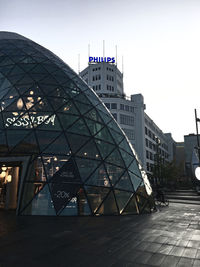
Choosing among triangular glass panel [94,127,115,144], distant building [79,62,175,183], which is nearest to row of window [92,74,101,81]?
distant building [79,62,175,183]

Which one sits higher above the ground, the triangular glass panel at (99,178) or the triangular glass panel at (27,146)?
the triangular glass panel at (27,146)

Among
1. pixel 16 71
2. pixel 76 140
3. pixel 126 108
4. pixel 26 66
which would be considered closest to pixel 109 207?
pixel 76 140

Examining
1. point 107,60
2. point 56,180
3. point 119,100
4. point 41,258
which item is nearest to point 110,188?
point 56,180

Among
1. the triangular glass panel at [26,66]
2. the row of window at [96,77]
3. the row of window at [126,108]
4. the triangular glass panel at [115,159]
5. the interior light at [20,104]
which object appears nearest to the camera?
the triangular glass panel at [115,159]

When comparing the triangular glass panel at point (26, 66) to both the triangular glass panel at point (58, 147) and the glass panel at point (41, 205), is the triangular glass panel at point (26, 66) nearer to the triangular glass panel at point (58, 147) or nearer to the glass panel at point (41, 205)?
the triangular glass panel at point (58, 147)

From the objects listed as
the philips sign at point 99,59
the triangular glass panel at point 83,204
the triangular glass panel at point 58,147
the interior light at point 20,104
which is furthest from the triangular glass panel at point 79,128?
the philips sign at point 99,59

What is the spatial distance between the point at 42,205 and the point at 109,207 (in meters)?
Result: 3.58

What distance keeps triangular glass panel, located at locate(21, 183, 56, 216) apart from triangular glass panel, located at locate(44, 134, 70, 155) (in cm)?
198

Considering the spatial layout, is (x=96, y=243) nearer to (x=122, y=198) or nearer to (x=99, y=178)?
(x=99, y=178)

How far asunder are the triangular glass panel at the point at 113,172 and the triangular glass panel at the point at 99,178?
28cm

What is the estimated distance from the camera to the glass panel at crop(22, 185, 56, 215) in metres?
10.0

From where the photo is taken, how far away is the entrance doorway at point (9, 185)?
12.4 meters

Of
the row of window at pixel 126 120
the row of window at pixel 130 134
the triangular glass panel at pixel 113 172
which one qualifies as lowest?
the triangular glass panel at pixel 113 172

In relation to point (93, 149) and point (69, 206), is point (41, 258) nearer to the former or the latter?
point (69, 206)
